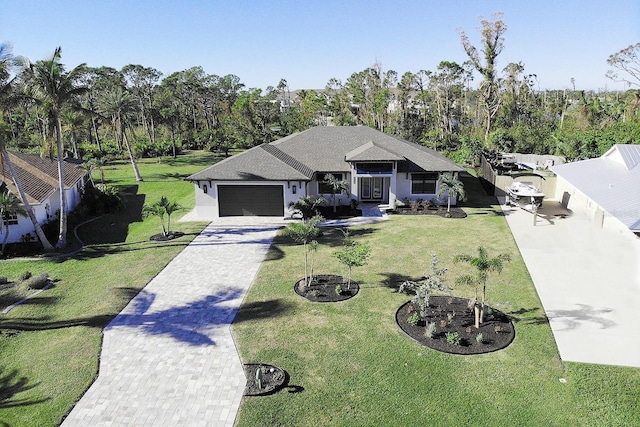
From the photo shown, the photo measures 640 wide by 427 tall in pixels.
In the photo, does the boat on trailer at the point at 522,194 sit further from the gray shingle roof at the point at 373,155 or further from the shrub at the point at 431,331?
the shrub at the point at 431,331

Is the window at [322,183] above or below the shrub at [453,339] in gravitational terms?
above

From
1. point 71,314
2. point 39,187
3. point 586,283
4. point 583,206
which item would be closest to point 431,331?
point 586,283

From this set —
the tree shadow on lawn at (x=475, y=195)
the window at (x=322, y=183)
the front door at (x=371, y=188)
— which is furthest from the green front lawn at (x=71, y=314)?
the tree shadow on lawn at (x=475, y=195)

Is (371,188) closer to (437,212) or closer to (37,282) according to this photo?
(437,212)

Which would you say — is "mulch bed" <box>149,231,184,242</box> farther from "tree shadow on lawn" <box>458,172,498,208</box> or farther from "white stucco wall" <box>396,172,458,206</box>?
"tree shadow on lawn" <box>458,172,498,208</box>

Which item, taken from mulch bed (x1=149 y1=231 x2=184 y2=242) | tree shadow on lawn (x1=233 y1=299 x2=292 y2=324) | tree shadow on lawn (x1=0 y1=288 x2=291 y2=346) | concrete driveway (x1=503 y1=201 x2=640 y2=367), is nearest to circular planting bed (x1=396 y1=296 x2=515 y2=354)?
concrete driveway (x1=503 y1=201 x2=640 y2=367)

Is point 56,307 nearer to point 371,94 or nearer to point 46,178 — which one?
point 46,178
